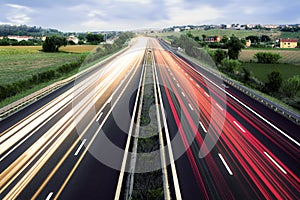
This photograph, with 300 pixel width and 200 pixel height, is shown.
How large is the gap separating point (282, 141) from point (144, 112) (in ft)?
36.9

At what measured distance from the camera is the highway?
13.0 metres

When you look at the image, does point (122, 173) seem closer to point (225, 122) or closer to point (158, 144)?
point (158, 144)

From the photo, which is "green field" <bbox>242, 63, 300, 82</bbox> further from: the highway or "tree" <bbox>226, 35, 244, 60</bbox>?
the highway

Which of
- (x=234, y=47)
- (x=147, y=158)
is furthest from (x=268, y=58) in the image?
(x=147, y=158)

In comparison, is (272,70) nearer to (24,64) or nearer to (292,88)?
(292,88)

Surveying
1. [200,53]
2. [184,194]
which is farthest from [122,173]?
[200,53]

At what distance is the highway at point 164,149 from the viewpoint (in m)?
13.0

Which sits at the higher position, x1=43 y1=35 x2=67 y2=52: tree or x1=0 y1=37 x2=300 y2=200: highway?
x1=43 y1=35 x2=67 y2=52: tree

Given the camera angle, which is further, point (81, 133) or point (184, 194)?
point (81, 133)

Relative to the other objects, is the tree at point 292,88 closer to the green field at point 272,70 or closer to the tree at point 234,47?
the green field at point 272,70

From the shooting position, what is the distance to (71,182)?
13398 mm

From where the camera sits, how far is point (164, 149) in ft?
55.8

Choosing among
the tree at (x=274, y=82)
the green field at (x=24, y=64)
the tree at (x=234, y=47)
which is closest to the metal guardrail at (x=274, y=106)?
the tree at (x=274, y=82)

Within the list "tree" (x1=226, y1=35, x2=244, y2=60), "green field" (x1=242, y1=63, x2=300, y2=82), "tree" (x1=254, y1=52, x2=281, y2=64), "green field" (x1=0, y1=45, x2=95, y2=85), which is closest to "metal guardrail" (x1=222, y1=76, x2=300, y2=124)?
"green field" (x1=242, y1=63, x2=300, y2=82)
